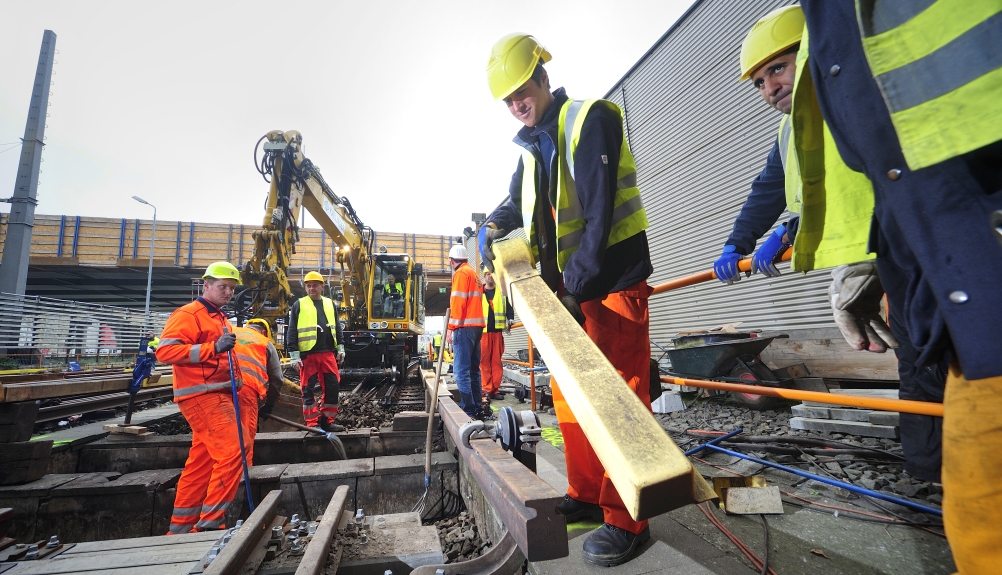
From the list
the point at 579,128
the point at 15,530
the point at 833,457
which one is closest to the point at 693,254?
the point at 833,457

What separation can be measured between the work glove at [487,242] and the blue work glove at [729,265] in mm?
1132

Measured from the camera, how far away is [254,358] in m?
4.40

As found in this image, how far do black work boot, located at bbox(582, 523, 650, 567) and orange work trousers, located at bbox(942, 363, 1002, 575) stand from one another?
1.15m

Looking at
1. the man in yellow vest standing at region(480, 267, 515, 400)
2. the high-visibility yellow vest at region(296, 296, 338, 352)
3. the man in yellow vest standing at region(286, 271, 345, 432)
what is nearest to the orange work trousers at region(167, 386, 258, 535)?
the man in yellow vest standing at region(286, 271, 345, 432)

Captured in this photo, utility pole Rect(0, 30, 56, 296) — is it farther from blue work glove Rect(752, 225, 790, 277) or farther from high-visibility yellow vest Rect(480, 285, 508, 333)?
blue work glove Rect(752, 225, 790, 277)

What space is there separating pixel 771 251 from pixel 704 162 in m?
7.24

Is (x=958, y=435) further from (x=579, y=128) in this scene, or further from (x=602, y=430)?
(x=579, y=128)

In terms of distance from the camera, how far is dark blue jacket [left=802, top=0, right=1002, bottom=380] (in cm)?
68

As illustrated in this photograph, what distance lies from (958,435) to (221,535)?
3.26 m

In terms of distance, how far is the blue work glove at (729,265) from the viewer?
1.97m

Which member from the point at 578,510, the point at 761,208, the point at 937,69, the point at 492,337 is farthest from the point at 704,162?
the point at 937,69

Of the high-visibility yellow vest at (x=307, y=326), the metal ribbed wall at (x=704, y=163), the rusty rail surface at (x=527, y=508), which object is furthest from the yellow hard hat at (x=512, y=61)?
the metal ribbed wall at (x=704, y=163)

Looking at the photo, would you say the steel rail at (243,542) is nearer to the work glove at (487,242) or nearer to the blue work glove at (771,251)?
the work glove at (487,242)

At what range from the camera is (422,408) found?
7.50 meters
